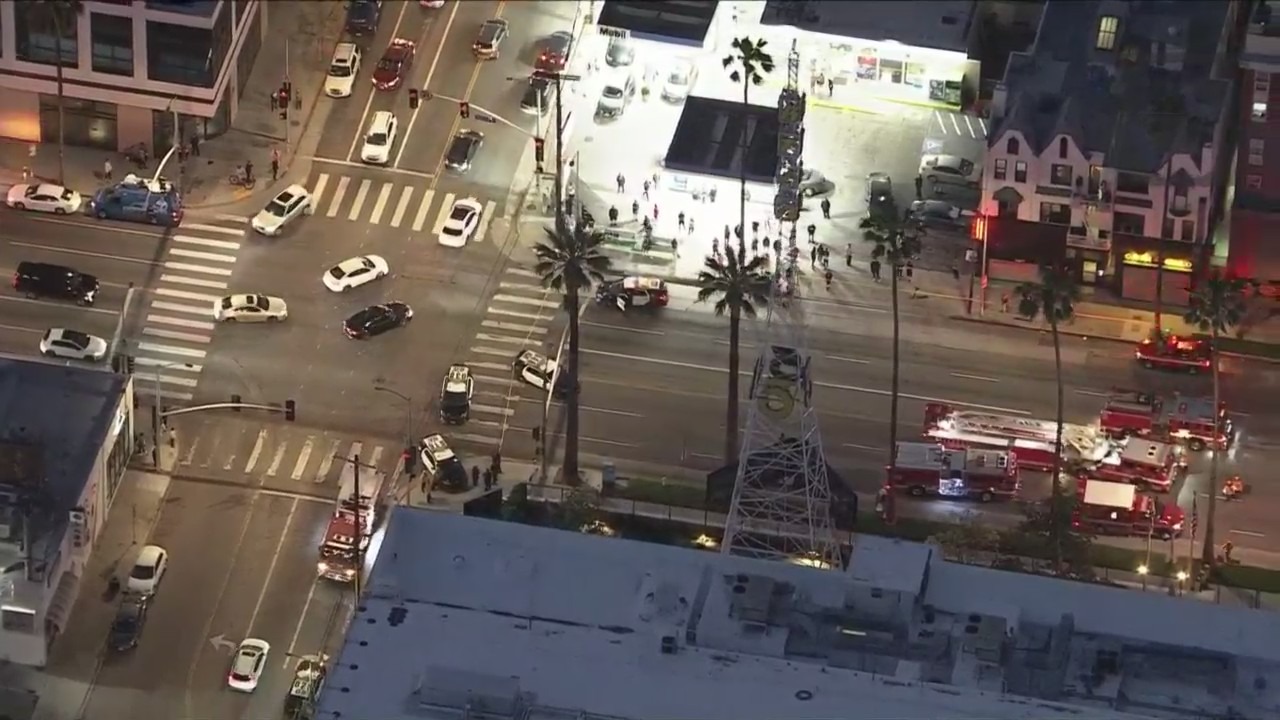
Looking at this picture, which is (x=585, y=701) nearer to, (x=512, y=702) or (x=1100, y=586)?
(x=512, y=702)

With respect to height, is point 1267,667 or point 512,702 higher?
point 1267,667

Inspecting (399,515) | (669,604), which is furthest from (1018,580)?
(399,515)

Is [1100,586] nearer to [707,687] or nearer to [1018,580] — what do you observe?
[1018,580]

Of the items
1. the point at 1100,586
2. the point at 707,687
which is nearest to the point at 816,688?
the point at 707,687

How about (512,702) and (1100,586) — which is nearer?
(512,702)

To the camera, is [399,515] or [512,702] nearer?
[512,702]

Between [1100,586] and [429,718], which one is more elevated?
[1100,586]
